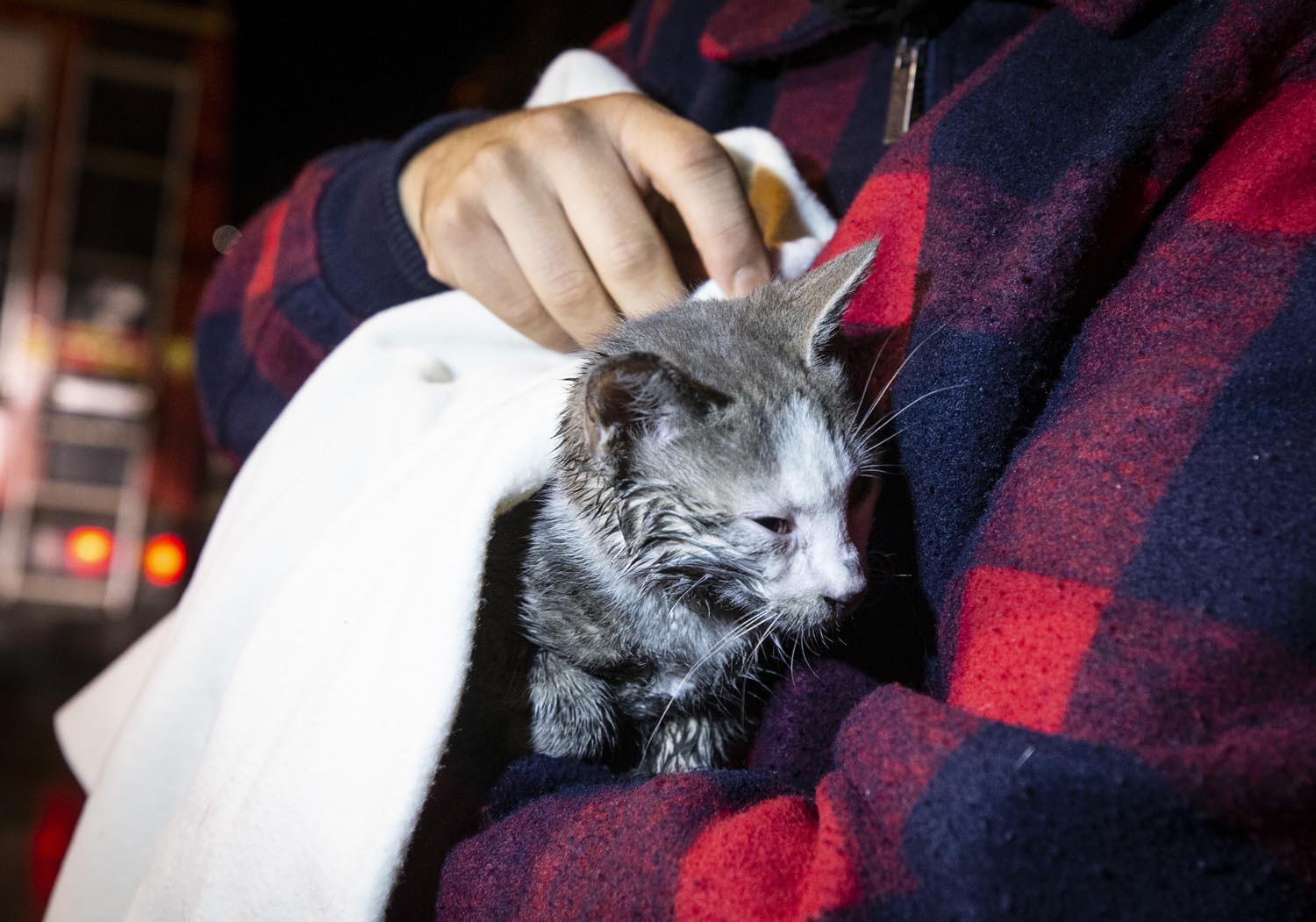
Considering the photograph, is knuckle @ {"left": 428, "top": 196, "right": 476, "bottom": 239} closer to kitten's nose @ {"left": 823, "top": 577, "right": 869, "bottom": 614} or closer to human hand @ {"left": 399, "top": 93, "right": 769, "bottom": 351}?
human hand @ {"left": 399, "top": 93, "right": 769, "bottom": 351}

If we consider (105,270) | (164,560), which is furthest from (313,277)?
(105,270)

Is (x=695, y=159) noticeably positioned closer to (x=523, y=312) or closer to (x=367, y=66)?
(x=523, y=312)

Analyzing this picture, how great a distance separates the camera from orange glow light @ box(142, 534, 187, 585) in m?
4.82

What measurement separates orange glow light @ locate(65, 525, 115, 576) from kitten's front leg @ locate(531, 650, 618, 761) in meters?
5.04

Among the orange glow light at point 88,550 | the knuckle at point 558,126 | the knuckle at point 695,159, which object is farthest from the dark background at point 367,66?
the orange glow light at point 88,550

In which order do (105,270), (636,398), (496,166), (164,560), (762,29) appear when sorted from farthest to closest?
(105,270)
(164,560)
(762,29)
(496,166)
(636,398)

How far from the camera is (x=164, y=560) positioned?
4879 millimetres

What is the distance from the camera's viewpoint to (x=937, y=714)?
57 cm

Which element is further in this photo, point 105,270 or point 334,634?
point 105,270

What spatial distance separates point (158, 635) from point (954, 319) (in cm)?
129

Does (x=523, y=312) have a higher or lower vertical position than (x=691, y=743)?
higher

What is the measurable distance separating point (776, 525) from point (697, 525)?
84 millimetres

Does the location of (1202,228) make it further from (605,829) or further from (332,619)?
(332,619)

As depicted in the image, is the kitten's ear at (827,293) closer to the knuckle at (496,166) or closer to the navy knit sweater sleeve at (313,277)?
the knuckle at (496,166)
